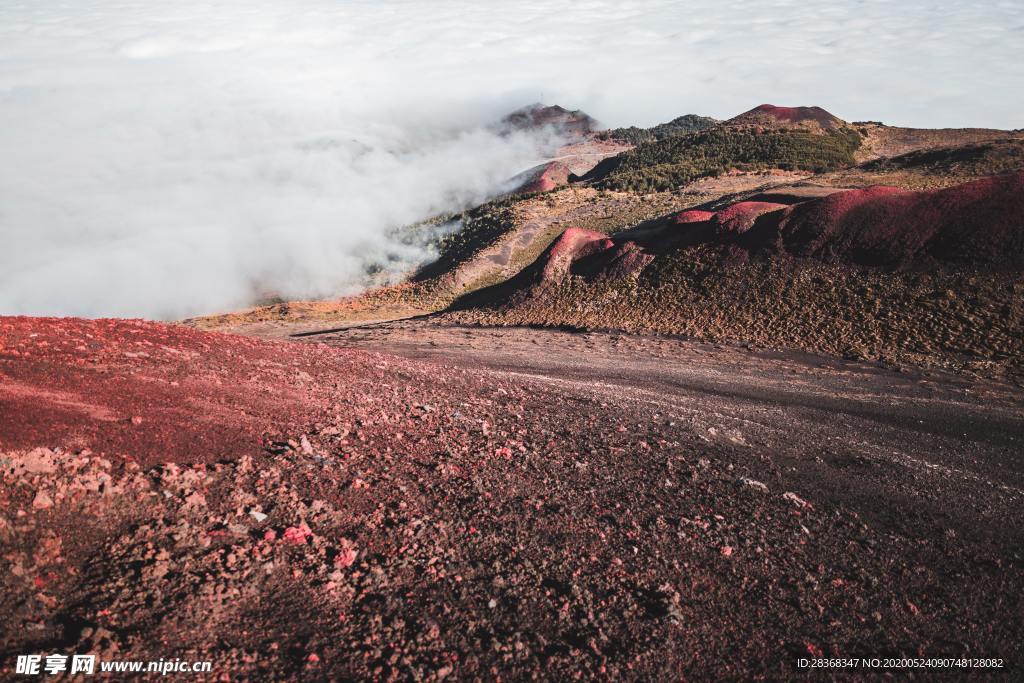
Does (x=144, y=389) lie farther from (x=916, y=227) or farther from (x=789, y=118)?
(x=789, y=118)

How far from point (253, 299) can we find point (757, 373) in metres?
69.6

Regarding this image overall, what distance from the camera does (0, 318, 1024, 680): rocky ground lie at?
205 inches

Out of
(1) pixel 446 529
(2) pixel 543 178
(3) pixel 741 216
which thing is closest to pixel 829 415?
(1) pixel 446 529

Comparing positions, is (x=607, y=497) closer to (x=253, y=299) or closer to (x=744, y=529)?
(x=744, y=529)

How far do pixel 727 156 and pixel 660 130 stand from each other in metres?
106

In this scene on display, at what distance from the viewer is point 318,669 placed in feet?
15.5

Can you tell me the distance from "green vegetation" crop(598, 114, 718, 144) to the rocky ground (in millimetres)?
164673

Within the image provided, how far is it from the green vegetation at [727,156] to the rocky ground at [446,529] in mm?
70820

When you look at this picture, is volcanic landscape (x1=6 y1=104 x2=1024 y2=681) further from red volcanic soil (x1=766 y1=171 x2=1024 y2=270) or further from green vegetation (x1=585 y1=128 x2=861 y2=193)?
green vegetation (x1=585 y1=128 x2=861 y2=193)

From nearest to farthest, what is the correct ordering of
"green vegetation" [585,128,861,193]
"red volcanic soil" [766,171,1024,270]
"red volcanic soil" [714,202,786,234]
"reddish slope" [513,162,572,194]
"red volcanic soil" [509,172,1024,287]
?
"red volcanic soil" [766,171,1024,270]
"red volcanic soil" [509,172,1024,287]
"red volcanic soil" [714,202,786,234]
"green vegetation" [585,128,861,193]
"reddish slope" [513,162,572,194]

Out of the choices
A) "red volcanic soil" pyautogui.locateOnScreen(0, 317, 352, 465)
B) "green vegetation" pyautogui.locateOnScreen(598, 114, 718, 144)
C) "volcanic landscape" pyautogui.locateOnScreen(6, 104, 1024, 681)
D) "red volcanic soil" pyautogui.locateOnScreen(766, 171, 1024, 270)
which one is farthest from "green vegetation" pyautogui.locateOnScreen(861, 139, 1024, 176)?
"green vegetation" pyautogui.locateOnScreen(598, 114, 718, 144)

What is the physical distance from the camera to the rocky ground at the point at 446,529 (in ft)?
17.1

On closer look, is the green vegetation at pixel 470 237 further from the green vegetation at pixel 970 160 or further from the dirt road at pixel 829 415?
the green vegetation at pixel 970 160

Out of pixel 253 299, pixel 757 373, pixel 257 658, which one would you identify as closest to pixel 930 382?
pixel 757 373
